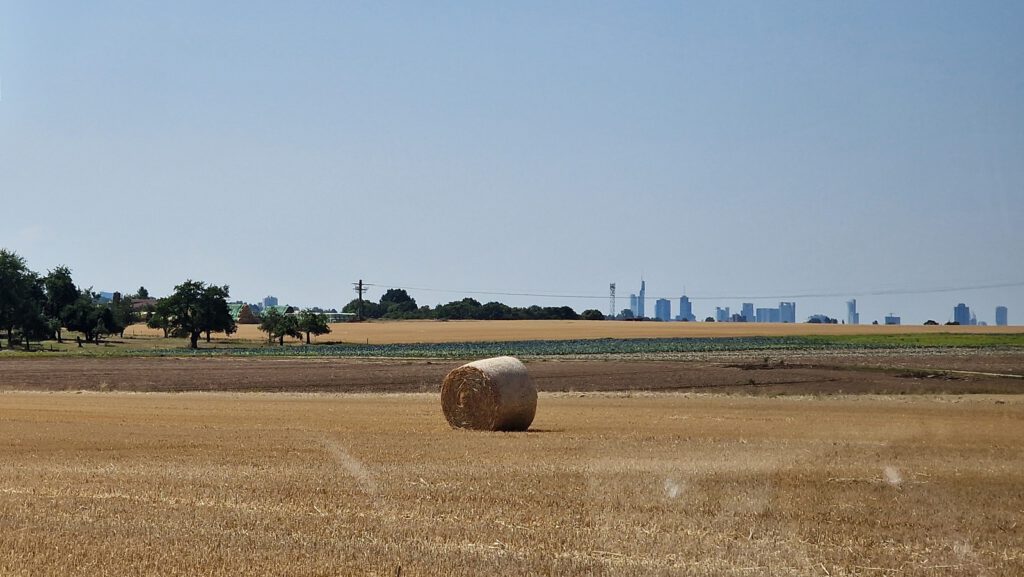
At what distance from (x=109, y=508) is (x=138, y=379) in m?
37.7

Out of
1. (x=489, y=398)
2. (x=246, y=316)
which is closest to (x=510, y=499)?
(x=489, y=398)

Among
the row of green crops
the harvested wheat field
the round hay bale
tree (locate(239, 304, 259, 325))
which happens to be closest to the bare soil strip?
the row of green crops

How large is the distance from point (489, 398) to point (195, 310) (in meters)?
91.4

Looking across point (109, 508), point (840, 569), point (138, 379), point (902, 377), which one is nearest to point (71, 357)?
point (138, 379)

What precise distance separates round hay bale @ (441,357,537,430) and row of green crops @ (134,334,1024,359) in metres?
45.5

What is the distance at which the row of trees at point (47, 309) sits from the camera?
101 meters

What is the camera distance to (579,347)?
300 feet

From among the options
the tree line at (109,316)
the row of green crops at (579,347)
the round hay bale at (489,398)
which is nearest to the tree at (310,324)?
the tree line at (109,316)

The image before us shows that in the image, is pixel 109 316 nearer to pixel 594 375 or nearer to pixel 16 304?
pixel 16 304

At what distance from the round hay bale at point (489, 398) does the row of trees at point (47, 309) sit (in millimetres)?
77222

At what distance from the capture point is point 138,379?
4812 cm

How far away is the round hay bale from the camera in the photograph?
24.2 meters

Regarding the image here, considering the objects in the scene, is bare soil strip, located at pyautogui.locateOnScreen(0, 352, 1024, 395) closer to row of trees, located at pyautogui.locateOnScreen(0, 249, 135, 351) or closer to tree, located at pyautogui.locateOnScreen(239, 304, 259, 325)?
row of trees, located at pyautogui.locateOnScreen(0, 249, 135, 351)

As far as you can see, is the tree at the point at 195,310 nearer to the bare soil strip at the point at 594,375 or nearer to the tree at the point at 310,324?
the tree at the point at 310,324
